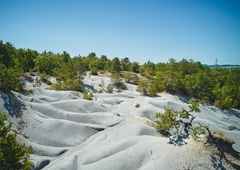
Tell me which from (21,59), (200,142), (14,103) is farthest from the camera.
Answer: (21,59)

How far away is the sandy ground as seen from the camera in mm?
17469

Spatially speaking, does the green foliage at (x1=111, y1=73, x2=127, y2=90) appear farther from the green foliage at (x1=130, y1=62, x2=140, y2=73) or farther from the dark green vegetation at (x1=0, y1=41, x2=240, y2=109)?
the green foliage at (x1=130, y1=62, x2=140, y2=73)

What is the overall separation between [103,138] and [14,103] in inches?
630

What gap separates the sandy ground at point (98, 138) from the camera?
1747 cm

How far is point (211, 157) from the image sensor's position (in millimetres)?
16750

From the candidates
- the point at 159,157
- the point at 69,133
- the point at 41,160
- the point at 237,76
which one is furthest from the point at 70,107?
the point at 237,76

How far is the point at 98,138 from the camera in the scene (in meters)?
26.1

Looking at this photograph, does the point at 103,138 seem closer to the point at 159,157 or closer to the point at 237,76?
the point at 159,157

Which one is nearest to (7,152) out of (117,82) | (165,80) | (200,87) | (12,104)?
(12,104)

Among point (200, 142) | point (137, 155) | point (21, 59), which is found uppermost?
point (21, 59)

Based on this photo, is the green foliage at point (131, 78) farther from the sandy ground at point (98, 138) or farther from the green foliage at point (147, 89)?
the sandy ground at point (98, 138)

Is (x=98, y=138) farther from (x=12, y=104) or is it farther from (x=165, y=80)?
(x=165, y=80)

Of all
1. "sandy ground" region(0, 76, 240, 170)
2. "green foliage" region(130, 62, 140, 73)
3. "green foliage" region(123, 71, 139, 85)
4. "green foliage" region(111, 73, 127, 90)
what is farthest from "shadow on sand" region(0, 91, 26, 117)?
"green foliage" region(130, 62, 140, 73)

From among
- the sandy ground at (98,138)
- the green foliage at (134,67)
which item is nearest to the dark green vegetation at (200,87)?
the sandy ground at (98,138)
